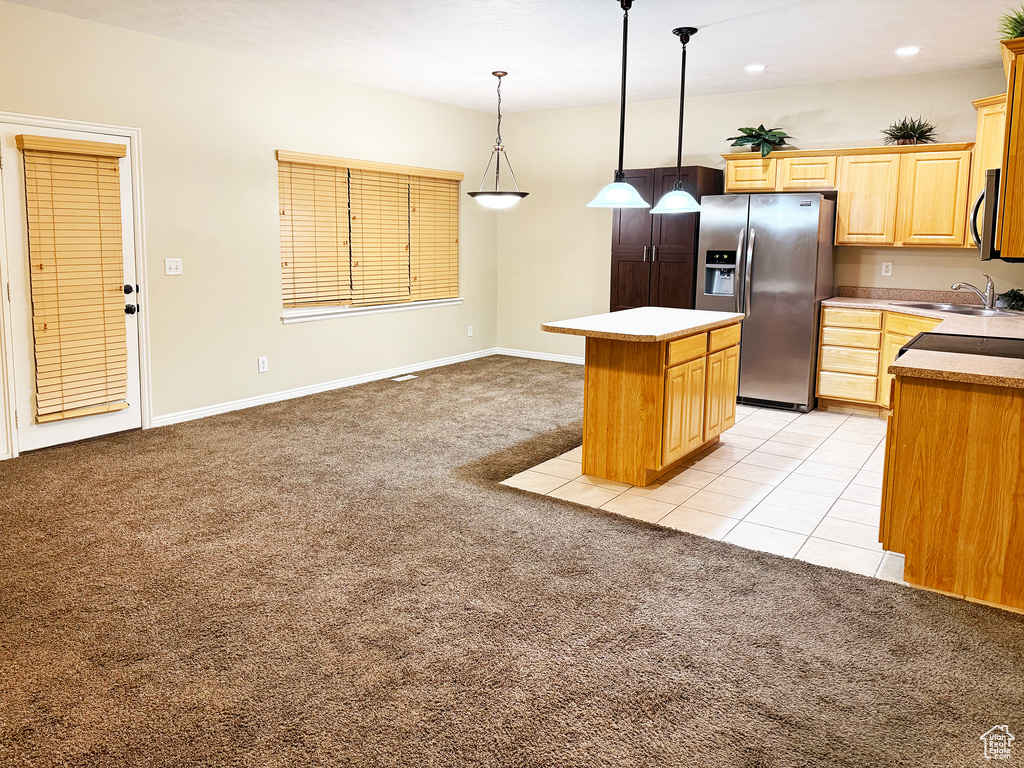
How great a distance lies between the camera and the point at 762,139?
20.2 feet

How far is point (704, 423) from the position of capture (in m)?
4.52

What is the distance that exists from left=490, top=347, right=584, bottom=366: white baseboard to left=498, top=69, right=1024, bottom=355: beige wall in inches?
2.3

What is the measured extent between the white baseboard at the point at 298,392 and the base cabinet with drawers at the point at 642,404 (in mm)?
3013

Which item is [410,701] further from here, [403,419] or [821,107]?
[821,107]

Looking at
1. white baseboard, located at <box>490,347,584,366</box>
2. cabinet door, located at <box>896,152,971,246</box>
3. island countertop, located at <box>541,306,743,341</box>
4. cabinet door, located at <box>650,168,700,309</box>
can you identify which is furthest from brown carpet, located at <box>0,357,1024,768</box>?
white baseboard, located at <box>490,347,584,366</box>

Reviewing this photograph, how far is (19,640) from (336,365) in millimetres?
4255

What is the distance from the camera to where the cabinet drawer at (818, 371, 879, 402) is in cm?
576

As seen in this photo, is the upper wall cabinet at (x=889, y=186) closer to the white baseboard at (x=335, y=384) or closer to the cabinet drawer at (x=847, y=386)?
the cabinet drawer at (x=847, y=386)

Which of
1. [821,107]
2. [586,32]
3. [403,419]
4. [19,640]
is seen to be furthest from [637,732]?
[821,107]

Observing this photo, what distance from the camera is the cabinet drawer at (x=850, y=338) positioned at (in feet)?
18.7

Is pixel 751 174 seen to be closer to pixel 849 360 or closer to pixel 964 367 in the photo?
pixel 849 360

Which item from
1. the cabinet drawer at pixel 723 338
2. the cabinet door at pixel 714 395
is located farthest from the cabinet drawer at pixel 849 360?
the cabinet door at pixel 714 395

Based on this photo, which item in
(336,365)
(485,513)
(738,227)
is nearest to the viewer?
(485,513)

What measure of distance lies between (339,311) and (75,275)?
228 cm
